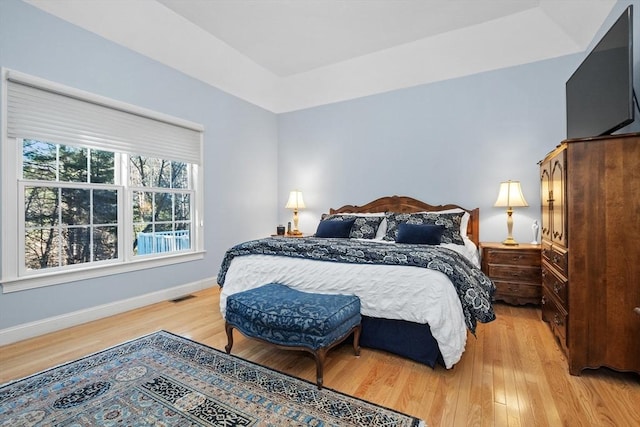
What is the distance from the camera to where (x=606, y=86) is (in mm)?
2088

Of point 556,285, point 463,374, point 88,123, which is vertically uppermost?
point 88,123

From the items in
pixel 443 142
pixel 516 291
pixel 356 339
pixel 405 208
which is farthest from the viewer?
pixel 405 208

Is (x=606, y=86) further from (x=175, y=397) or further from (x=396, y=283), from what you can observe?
(x=175, y=397)

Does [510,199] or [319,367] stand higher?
[510,199]

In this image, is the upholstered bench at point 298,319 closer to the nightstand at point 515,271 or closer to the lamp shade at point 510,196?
the nightstand at point 515,271

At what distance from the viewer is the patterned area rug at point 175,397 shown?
1537 mm

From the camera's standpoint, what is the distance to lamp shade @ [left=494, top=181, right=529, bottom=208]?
11.1ft

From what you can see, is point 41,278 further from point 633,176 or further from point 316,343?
point 633,176

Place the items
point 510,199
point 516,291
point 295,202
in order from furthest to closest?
1. point 295,202
2. point 510,199
3. point 516,291

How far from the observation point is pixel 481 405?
65.1 inches

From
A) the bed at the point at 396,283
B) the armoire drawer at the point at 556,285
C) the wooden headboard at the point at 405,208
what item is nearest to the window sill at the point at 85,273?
the bed at the point at 396,283

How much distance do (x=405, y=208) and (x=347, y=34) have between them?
2377mm

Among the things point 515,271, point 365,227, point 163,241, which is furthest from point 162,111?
point 515,271

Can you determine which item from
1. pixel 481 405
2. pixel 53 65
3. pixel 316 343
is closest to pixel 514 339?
pixel 481 405
